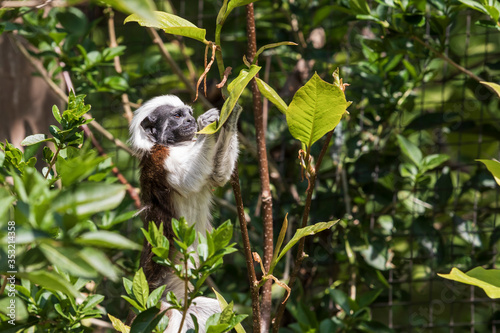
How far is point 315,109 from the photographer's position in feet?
5.40

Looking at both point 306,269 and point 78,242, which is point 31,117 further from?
point 78,242

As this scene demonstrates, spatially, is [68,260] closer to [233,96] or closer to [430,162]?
[233,96]

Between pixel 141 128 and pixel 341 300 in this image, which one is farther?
pixel 141 128

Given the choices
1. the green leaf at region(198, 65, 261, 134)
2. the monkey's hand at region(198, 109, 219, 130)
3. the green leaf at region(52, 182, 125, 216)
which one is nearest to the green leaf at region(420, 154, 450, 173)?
the monkey's hand at region(198, 109, 219, 130)

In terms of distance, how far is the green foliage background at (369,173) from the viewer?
3.02m

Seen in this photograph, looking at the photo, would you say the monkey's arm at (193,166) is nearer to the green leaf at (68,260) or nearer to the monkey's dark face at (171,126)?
the monkey's dark face at (171,126)

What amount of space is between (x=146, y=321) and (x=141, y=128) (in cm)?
163

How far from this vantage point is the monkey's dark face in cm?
300

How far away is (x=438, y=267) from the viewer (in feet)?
10.5

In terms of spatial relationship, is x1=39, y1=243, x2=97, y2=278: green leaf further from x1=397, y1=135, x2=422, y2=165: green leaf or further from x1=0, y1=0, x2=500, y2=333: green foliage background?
x1=397, y1=135, x2=422, y2=165: green leaf

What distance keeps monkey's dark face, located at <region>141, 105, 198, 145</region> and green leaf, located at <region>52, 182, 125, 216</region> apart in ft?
6.50

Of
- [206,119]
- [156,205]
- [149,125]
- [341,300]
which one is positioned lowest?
[341,300]

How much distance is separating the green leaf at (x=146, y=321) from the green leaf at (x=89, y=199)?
1.94 feet

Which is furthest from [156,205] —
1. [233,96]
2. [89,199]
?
[89,199]
